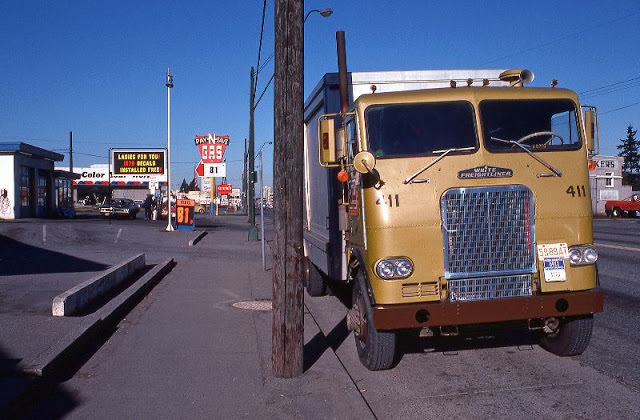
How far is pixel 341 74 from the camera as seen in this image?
7.95m

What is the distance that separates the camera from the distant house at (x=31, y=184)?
3838cm

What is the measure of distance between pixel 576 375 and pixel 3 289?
8.98m

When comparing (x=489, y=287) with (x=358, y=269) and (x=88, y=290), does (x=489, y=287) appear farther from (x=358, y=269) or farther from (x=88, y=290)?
(x=88, y=290)

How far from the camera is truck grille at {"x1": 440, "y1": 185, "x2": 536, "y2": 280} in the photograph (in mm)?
5832

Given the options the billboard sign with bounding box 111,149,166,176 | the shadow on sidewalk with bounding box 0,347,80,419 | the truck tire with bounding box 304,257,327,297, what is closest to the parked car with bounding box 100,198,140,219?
the billboard sign with bounding box 111,149,166,176

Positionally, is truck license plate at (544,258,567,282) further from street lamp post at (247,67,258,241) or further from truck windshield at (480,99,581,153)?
street lamp post at (247,67,258,241)

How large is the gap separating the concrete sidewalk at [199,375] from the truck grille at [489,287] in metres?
1.31

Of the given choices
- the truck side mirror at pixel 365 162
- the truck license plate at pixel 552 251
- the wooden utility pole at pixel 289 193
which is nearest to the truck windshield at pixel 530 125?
the truck license plate at pixel 552 251

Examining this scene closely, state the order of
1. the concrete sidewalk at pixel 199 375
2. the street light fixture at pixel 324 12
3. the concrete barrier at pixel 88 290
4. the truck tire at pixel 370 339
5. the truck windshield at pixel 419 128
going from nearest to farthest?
the concrete sidewalk at pixel 199 375 < the truck tire at pixel 370 339 < the truck windshield at pixel 419 128 < the concrete barrier at pixel 88 290 < the street light fixture at pixel 324 12

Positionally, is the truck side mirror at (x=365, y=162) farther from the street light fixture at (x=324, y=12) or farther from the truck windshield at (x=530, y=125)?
the street light fixture at (x=324, y=12)

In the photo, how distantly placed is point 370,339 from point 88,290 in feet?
16.4

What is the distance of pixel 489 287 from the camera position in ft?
19.2

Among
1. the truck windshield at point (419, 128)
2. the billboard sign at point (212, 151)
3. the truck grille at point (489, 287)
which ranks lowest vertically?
the truck grille at point (489, 287)

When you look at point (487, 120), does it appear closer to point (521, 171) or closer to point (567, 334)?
point (521, 171)
